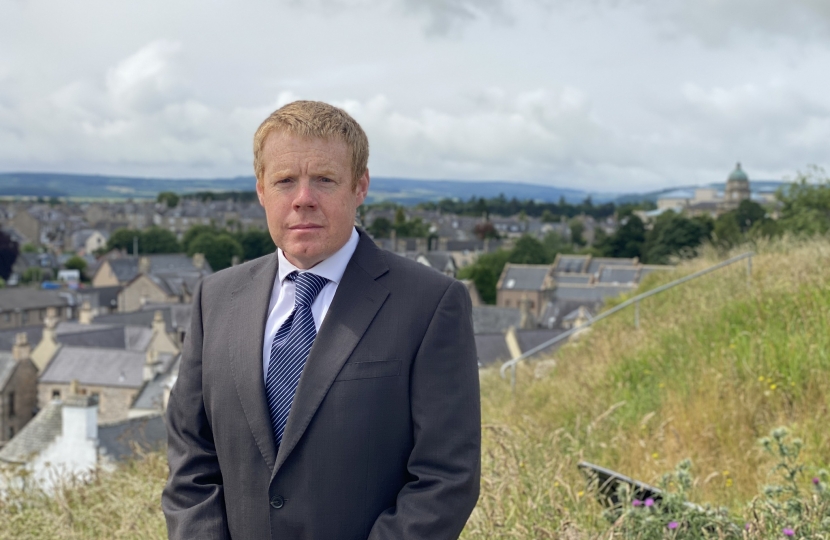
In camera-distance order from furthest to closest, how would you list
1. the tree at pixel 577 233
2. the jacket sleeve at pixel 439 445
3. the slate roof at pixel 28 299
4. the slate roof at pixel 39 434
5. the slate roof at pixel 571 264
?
the tree at pixel 577 233
the slate roof at pixel 571 264
the slate roof at pixel 28 299
the slate roof at pixel 39 434
the jacket sleeve at pixel 439 445

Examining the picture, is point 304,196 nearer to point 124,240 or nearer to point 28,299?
point 28,299

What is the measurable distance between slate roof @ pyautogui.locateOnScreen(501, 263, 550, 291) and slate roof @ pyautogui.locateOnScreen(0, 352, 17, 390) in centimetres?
4046

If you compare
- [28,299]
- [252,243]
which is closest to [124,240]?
[252,243]

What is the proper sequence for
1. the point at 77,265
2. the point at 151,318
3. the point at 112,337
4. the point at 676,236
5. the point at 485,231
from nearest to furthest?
the point at 112,337 → the point at 676,236 → the point at 151,318 → the point at 77,265 → the point at 485,231

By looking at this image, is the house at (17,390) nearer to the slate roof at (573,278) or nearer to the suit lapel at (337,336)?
the suit lapel at (337,336)

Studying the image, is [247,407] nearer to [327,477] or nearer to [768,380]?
[327,477]

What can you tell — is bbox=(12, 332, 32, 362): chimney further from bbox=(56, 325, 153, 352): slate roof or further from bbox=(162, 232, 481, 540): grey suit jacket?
bbox=(162, 232, 481, 540): grey suit jacket

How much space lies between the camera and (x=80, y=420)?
56.6ft

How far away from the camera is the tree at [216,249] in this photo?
101375 millimetres

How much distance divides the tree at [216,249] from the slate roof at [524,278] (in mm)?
39239

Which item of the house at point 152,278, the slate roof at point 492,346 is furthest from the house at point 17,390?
the house at point 152,278

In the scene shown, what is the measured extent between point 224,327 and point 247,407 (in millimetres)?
291

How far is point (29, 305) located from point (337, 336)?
77.0 m

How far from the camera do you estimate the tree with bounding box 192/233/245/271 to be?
101375 millimetres
